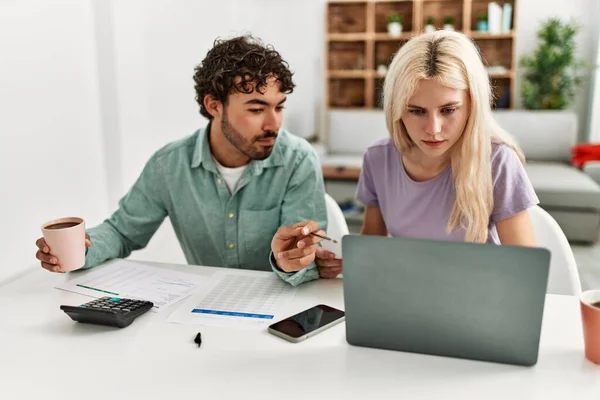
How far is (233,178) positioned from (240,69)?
323mm

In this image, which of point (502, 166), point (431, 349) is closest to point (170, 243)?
point (502, 166)

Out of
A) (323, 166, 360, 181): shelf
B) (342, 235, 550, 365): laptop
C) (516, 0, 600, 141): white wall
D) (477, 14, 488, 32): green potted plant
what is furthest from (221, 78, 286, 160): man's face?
(516, 0, 600, 141): white wall

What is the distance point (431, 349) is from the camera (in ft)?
3.29

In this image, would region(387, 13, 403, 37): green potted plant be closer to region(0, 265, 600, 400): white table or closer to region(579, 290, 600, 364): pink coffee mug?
region(0, 265, 600, 400): white table

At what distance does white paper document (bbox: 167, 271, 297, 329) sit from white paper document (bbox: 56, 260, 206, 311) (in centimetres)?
4

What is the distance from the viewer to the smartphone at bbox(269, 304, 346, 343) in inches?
42.8

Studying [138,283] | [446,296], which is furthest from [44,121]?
[446,296]

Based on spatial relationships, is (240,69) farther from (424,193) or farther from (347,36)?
(347,36)

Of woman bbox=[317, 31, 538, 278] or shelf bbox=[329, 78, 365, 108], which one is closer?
woman bbox=[317, 31, 538, 278]

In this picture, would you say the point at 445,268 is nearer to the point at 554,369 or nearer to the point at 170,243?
the point at 554,369

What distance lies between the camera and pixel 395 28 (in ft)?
17.3

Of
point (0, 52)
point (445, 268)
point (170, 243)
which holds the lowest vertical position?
point (170, 243)

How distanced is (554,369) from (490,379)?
117 millimetres

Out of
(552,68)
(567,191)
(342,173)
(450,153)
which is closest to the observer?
(450,153)
